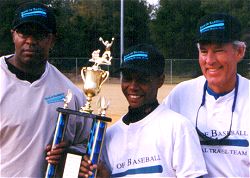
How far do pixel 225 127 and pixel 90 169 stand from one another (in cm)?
88

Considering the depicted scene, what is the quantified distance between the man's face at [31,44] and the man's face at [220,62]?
3.48 feet

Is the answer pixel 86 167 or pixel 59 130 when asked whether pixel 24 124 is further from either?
pixel 86 167

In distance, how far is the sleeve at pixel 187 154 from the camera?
8.66 ft

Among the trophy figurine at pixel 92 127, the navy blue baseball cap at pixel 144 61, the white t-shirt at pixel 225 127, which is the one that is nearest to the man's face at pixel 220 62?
the white t-shirt at pixel 225 127

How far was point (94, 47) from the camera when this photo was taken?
29281 millimetres

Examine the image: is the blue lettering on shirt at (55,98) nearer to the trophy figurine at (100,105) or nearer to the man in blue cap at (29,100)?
the man in blue cap at (29,100)

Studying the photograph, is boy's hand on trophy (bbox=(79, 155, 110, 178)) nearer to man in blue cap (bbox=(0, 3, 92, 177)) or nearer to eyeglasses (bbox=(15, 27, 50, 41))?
man in blue cap (bbox=(0, 3, 92, 177))

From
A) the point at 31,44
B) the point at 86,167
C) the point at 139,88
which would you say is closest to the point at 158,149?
the point at 139,88

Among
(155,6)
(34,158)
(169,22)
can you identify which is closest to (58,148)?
(34,158)

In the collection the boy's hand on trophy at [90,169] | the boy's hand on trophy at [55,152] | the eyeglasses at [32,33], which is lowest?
the boy's hand on trophy at [90,169]

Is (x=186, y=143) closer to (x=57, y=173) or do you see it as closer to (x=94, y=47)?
(x=57, y=173)

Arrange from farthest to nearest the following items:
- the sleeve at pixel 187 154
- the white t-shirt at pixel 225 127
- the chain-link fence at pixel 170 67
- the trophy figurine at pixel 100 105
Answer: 1. the chain-link fence at pixel 170 67
2. the trophy figurine at pixel 100 105
3. the white t-shirt at pixel 225 127
4. the sleeve at pixel 187 154

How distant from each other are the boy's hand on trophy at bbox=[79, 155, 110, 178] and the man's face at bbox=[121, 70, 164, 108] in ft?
1.39

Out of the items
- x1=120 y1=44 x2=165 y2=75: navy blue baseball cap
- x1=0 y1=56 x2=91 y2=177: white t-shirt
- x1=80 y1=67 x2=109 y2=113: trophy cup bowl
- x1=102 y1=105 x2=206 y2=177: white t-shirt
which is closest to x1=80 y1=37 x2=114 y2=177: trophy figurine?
x1=80 y1=67 x2=109 y2=113: trophy cup bowl
